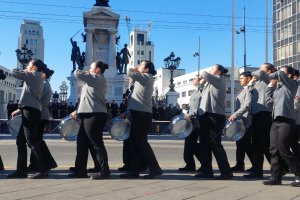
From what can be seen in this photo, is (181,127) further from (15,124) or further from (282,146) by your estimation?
(15,124)

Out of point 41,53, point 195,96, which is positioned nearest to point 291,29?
point 195,96

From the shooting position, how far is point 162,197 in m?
6.19

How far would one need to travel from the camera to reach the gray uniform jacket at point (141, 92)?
805 cm

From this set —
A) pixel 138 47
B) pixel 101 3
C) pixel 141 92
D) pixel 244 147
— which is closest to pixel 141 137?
pixel 141 92

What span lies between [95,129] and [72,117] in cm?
92

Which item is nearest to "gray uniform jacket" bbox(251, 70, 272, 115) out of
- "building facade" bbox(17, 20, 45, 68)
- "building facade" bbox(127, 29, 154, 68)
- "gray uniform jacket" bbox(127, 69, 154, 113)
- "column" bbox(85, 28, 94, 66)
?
"gray uniform jacket" bbox(127, 69, 154, 113)

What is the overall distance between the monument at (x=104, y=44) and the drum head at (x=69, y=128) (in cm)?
2583

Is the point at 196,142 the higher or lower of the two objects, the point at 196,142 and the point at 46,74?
the lower

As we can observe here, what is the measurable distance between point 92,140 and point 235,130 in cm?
293

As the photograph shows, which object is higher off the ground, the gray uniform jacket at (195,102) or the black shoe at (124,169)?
the gray uniform jacket at (195,102)

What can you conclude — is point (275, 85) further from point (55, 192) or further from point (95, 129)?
point (55, 192)

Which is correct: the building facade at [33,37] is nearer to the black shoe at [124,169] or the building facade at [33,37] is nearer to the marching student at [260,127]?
the black shoe at [124,169]

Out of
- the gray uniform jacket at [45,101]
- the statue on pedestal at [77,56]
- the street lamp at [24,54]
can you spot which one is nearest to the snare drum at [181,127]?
the gray uniform jacket at [45,101]

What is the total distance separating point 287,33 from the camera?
70.9 meters
